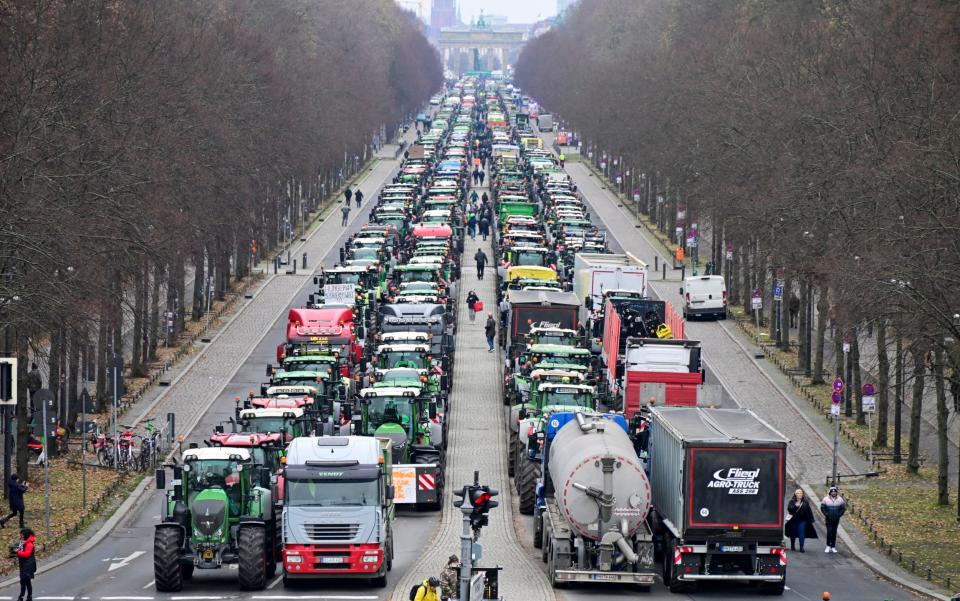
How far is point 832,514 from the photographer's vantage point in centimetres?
3831

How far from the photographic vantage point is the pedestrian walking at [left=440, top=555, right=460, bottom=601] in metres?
28.6

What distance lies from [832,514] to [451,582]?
1203cm

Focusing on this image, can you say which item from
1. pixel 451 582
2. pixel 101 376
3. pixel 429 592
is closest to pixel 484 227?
pixel 101 376

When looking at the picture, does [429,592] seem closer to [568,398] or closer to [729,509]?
[729,509]

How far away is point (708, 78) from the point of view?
86.0 meters

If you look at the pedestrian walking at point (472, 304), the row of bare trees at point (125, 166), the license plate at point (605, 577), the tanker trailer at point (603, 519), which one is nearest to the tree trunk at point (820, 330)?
the pedestrian walking at point (472, 304)

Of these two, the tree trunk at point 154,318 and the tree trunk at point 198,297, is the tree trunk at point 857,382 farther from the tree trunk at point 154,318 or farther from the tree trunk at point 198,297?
the tree trunk at point 198,297

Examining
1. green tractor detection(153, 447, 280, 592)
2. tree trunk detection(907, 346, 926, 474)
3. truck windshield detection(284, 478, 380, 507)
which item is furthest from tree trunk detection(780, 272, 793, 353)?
green tractor detection(153, 447, 280, 592)

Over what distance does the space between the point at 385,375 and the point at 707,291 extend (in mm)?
29957

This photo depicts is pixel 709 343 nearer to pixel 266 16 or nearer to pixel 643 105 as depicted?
pixel 643 105

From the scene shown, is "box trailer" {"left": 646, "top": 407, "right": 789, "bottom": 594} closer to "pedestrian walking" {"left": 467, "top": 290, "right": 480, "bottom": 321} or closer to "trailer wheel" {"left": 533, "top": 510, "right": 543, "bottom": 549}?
"trailer wheel" {"left": 533, "top": 510, "right": 543, "bottom": 549}

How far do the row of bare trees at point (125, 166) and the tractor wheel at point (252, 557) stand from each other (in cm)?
1074

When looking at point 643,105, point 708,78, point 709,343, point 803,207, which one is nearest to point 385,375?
point 803,207

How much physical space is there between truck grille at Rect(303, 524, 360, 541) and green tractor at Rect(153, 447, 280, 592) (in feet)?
2.57
